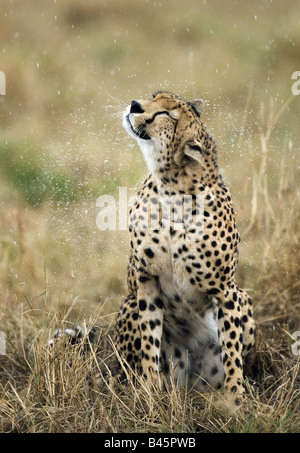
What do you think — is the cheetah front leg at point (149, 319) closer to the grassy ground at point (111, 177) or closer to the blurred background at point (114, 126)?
the grassy ground at point (111, 177)

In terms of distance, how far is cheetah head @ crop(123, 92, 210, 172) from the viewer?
3.06 m

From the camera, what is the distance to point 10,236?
4781 mm

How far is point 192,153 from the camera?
3090mm

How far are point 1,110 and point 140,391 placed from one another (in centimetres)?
325

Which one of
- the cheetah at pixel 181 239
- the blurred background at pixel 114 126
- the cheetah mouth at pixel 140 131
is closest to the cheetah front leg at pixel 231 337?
the cheetah at pixel 181 239

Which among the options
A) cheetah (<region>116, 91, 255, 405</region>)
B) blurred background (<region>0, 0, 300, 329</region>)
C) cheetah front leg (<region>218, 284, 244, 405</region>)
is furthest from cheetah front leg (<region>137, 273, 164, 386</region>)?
A: blurred background (<region>0, 0, 300, 329</region>)

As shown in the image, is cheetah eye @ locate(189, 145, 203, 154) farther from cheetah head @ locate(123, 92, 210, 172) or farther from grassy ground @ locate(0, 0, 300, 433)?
grassy ground @ locate(0, 0, 300, 433)

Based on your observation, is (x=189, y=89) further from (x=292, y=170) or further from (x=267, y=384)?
(x=267, y=384)

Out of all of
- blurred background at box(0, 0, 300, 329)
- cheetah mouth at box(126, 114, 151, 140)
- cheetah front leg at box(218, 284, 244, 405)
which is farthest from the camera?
blurred background at box(0, 0, 300, 329)

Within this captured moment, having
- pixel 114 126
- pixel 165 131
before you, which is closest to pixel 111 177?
pixel 114 126

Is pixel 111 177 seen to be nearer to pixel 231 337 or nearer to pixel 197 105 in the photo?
pixel 197 105

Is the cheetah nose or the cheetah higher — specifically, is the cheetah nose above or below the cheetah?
above

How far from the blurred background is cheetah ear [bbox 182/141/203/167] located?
3.64 ft

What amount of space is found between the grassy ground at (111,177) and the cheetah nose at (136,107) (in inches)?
5.7
